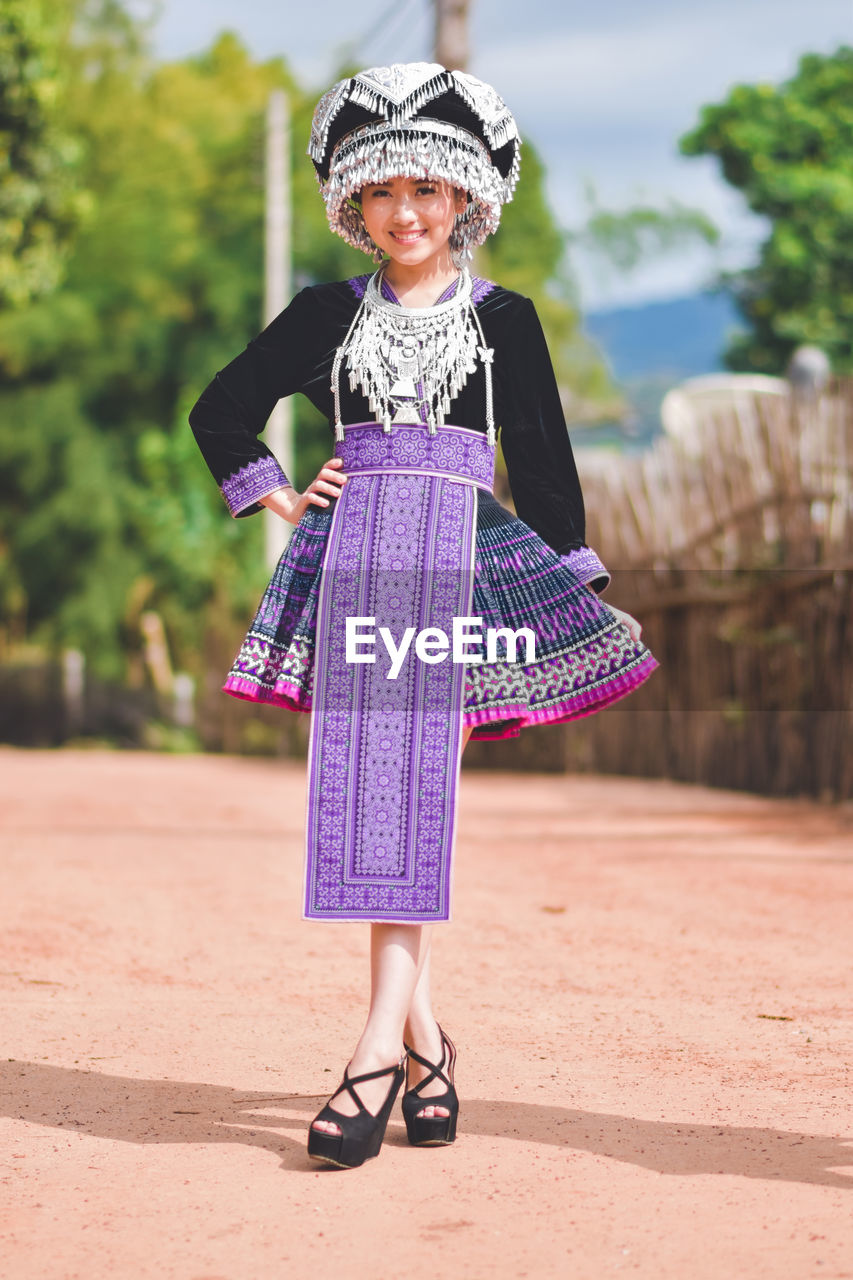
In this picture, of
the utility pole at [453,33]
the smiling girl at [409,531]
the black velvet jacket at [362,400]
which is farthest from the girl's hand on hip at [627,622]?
the utility pole at [453,33]

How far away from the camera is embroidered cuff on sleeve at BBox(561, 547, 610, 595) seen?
3.76 m

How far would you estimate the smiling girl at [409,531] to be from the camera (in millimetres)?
3627

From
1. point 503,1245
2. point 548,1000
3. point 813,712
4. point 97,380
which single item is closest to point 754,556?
point 813,712

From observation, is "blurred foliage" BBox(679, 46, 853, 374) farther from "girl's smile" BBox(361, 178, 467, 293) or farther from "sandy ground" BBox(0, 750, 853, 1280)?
"girl's smile" BBox(361, 178, 467, 293)

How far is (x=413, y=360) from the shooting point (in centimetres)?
374

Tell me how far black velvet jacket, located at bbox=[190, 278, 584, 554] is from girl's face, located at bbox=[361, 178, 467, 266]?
5.7 inches

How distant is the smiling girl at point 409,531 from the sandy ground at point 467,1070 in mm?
369

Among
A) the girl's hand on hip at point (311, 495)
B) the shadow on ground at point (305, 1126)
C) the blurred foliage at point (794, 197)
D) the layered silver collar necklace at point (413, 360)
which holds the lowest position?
the shadow on ground at point (305, 1126)

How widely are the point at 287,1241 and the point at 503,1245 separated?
1.15ft

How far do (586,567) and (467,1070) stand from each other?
1304 millimetres

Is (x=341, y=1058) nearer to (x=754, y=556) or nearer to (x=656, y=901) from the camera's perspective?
(x=656, y=901)

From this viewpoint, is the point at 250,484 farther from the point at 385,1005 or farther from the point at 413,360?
the point at 385,1005

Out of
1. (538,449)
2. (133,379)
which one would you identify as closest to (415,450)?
(538,449)

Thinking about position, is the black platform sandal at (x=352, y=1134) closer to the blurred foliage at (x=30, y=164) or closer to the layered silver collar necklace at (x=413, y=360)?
the layered silver collar necklace at (x=413, y=360)
